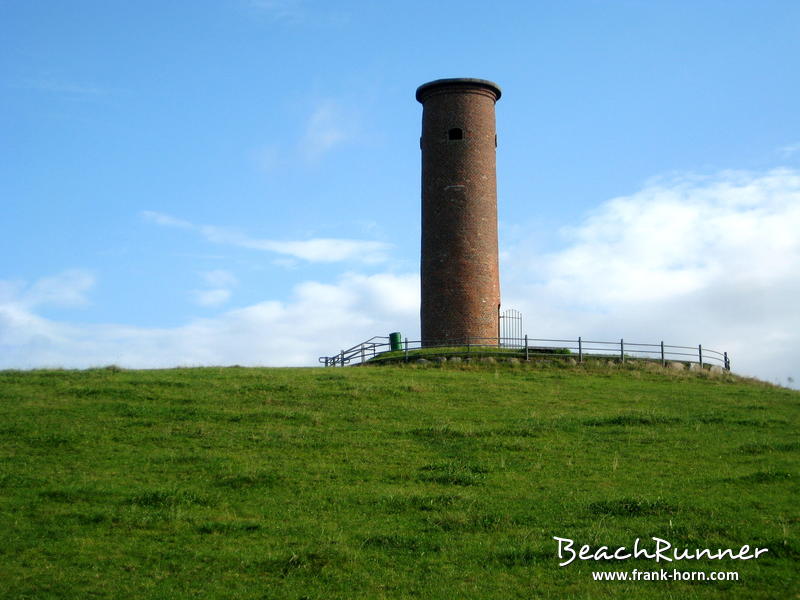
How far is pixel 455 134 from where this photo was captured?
38969mm

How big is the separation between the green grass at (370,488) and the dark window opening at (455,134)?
583 inches

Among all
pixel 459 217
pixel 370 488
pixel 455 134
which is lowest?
pixel 370 488

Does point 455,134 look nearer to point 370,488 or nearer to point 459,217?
point 459,217

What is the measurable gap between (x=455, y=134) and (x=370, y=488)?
25.0 metres

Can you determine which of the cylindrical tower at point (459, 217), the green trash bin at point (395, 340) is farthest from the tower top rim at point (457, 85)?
the green trash bin at point (395, 340)

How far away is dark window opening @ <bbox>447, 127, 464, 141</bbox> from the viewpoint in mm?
38875

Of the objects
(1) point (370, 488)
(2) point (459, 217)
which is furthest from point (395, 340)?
(1) point (370, 488)

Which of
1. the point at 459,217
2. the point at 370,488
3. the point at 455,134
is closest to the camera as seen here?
the point at 370,488

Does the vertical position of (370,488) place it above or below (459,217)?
below

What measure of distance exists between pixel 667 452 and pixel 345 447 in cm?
695

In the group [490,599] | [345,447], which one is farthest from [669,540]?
[345,447]

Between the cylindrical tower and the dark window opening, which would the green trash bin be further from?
the dark window opening

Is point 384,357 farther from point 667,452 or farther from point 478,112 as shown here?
point 667,452

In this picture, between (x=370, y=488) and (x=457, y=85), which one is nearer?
(x=370, y=488)
